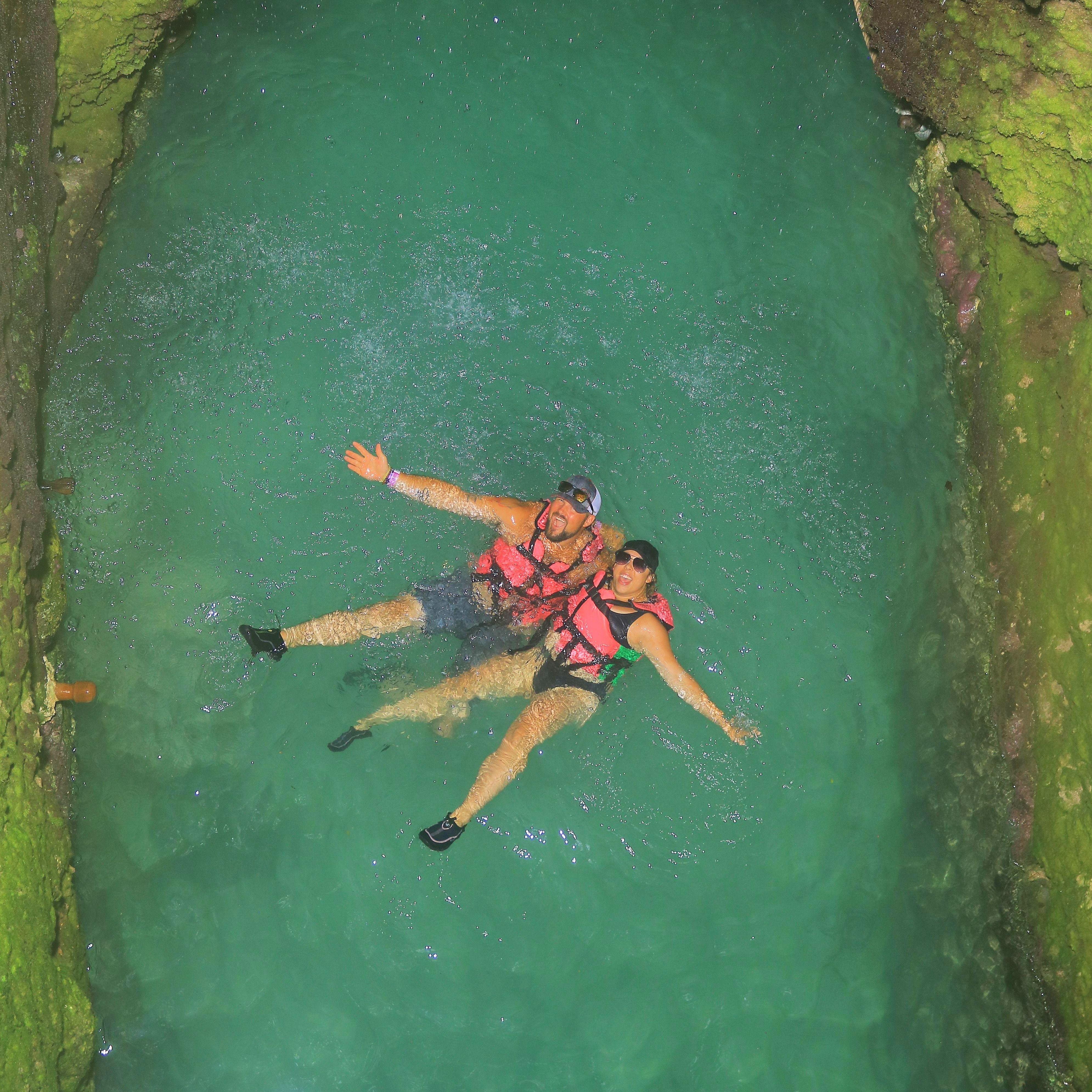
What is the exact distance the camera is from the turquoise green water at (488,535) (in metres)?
5.90

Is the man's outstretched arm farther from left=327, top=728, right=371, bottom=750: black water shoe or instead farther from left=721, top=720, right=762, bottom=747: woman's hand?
left=721, top=720, right=762, bottom=747: woman's hand

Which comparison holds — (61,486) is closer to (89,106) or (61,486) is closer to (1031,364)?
(89,106)

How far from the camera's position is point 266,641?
5652 millimetres

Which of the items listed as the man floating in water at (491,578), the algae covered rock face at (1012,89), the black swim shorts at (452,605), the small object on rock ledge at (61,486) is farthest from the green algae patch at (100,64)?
the algae covered rock face at (1012,89)

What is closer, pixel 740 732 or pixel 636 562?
pixel 636 562

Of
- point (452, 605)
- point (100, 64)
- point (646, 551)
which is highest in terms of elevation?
point (100, 64)

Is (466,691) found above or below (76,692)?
above

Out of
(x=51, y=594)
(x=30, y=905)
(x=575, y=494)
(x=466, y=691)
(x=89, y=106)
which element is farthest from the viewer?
(x=89, y=106)

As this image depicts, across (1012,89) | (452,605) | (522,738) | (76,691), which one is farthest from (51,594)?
(1012,89)

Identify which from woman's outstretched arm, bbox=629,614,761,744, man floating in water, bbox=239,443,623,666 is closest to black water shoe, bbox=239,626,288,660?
man floating in water, bbox=239,443,623,666

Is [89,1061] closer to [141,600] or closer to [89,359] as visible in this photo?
[141,600]

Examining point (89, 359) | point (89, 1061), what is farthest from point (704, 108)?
point (89, 1061)

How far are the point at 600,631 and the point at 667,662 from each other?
1.55ft

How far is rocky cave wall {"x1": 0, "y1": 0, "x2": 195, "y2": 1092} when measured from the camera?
460cm
